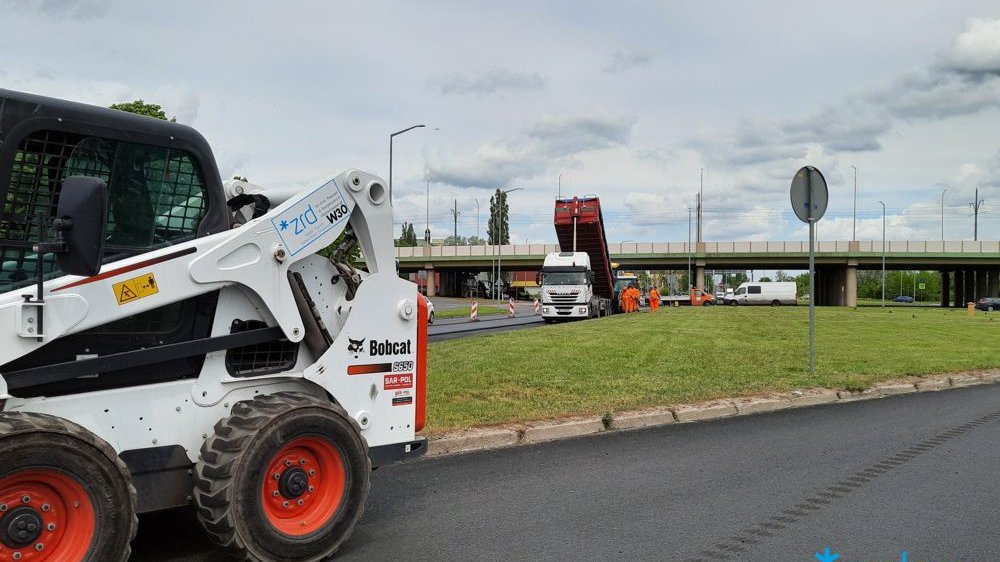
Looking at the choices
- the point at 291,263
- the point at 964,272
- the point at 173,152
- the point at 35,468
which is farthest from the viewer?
the point at 964,272

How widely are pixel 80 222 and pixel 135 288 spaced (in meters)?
0.62

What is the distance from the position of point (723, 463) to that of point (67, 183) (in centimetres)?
550

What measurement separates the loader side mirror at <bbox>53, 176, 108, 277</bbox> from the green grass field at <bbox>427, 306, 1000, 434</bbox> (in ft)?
14.6

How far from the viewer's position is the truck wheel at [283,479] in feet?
12.9

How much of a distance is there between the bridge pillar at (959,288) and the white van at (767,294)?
2916cm

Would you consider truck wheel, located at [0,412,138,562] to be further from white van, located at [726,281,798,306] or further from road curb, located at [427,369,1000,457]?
white van, located at [726,281,798,306]

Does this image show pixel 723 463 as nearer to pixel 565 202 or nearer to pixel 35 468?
pixel 35 468

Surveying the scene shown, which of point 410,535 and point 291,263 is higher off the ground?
point 291,263

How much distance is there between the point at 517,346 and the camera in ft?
54.8

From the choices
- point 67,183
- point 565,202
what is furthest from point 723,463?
point 565,202

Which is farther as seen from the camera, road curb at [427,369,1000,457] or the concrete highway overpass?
the concrete highway overpass

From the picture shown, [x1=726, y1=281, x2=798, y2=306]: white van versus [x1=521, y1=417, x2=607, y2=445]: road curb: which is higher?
[x1=521, y1=417, x2=607, y2=445]: road curb

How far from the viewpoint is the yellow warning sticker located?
12.5 ft

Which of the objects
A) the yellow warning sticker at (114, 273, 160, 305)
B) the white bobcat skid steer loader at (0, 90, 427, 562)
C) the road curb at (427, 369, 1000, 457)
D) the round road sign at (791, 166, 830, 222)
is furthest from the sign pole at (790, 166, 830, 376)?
the yellow warning sticker at (114, 273, 160, 305)
